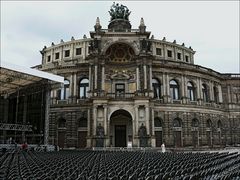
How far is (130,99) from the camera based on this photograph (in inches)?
1406

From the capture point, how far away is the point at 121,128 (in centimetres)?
3862

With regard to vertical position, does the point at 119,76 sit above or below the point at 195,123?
above

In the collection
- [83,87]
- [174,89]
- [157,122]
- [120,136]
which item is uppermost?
[83,87]

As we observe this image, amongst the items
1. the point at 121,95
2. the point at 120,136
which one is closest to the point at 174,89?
the point at 121,95

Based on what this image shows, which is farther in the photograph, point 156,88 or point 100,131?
point 156,88

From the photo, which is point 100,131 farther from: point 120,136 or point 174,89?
point 174,89

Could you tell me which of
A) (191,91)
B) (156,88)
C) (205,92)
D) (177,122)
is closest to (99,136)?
(156,88)

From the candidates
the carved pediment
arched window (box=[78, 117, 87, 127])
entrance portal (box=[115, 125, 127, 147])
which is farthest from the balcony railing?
arched window (box=[78, 117, 87, 127])

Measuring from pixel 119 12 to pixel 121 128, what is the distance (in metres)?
20.8

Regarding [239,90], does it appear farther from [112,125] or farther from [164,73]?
[112,125]

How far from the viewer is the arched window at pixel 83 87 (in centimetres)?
4147

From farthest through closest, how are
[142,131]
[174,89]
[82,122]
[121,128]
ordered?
[174,89] → [82,122] → [121,128] → [142,131]

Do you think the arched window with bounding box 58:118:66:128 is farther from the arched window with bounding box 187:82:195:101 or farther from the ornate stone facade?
the arched window with bounding box 187:82:195:101

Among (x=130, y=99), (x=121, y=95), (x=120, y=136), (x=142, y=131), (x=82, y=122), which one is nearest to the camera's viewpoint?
(x=142, y=131)
